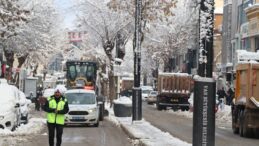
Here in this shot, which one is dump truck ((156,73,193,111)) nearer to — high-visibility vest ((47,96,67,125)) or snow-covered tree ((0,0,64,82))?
snow-covered tree ((0,0,64,82))

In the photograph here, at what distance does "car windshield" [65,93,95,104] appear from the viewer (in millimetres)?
31236

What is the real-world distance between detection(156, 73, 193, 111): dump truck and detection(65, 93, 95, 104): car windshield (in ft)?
71.8

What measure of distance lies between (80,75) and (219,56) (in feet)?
113

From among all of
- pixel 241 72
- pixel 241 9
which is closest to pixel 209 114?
pixel 241 72

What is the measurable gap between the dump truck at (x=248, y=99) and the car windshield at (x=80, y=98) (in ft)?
24.3

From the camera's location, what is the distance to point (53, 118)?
1698cm

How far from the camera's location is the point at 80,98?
31562 mm

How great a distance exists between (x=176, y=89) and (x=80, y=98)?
22.6 metres

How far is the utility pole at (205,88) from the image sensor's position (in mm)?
11188

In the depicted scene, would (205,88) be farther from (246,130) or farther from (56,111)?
(246,130)

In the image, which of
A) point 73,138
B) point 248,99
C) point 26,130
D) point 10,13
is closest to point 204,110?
point 73,138

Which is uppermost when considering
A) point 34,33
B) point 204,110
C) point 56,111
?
point 34,33

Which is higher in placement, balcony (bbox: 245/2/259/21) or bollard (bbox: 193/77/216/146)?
balcony (bbox: 245/2/259/21)

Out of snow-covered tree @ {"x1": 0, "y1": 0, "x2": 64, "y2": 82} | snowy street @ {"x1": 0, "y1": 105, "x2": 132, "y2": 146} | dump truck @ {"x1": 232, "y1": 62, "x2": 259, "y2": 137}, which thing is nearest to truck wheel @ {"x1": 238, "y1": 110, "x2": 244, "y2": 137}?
dump truck @ {"x1": 232, "y1": 62, "x2": 259, "y2": 137}
